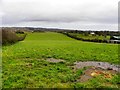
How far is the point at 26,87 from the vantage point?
1191cm

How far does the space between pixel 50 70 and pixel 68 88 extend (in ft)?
16.2

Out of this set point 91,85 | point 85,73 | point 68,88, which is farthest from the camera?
point 85,73

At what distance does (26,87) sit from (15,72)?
12.6ft

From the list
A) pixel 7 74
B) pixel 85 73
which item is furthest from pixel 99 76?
pixel 7 74

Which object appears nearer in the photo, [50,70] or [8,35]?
[50,70]

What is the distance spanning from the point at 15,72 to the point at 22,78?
1.93 metres

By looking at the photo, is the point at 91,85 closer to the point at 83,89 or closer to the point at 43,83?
the point at 83,89

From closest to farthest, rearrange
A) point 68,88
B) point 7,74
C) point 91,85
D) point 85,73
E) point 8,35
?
point 68,88 < point 91,85 < point 7,74 < point 85,73 < point 8,35

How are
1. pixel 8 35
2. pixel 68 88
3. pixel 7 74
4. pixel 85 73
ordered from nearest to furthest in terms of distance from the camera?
pixel 68 88 < pixel 7 74 < pixel 85 73 < pixel 8 35

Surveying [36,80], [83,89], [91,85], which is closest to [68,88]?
[83,89]

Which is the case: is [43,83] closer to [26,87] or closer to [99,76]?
[26,87]

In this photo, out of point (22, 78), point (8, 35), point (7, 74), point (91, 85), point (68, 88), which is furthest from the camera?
point (8, 35)

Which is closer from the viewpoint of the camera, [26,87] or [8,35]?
[26,87]

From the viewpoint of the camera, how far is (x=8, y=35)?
4484 centimetres
